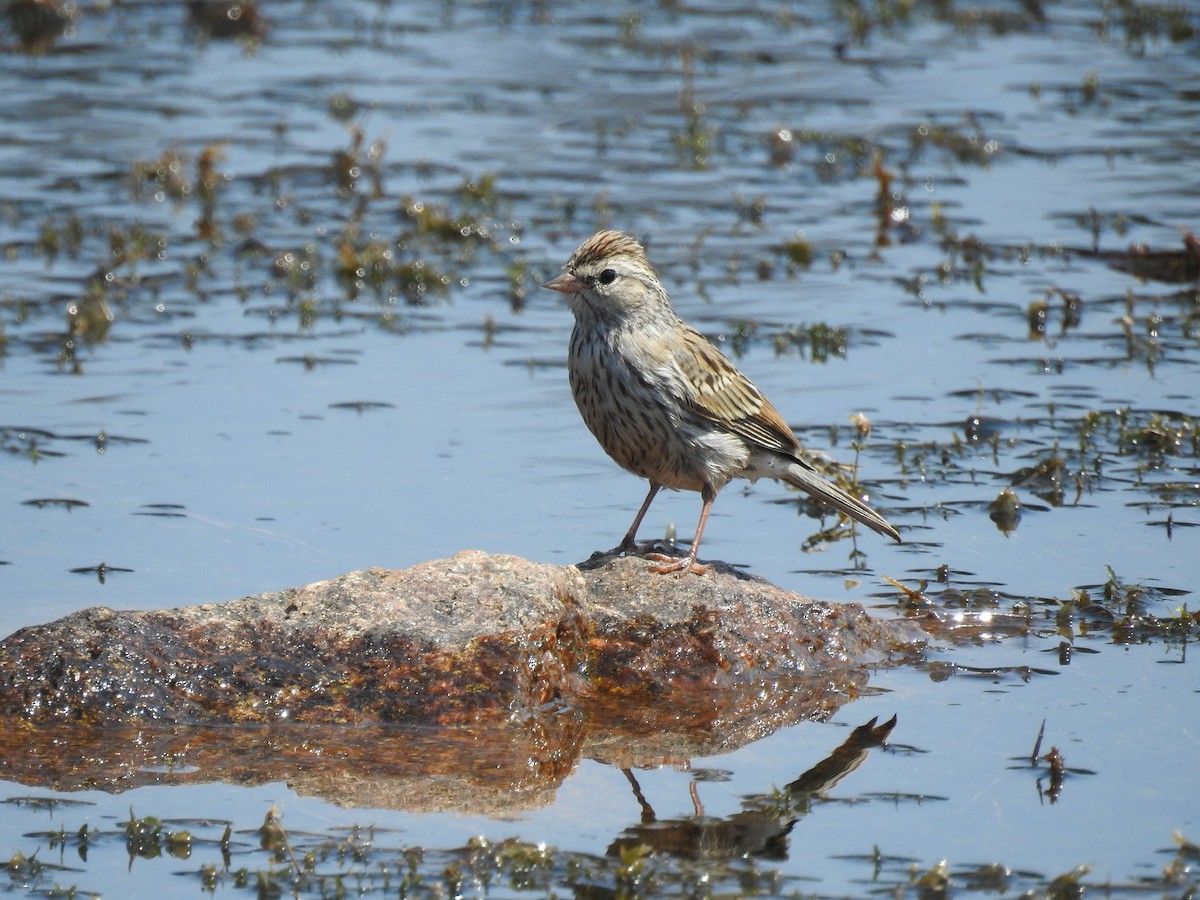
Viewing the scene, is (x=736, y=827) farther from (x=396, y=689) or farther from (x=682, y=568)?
(x=682, y=568)

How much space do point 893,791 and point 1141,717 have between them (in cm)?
118

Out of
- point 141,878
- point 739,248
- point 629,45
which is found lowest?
point 141,878

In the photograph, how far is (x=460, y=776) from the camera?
251 inches

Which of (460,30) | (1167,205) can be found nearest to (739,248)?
(1167,205)

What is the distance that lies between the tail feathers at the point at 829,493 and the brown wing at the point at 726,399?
10 centimetres

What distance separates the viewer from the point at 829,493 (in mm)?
8398

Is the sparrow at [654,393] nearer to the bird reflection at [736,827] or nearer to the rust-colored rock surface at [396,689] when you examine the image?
the rust-colored rock surface at [396,689]

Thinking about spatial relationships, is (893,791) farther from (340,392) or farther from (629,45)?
(629,45)

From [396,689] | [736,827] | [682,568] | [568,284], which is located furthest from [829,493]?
[736,827]

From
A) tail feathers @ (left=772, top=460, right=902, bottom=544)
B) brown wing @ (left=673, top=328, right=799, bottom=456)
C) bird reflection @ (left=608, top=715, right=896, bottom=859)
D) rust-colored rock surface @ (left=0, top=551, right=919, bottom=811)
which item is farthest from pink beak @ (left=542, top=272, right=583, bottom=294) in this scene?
bird reflection @ (left=608, top=715, right=896, bottom=859)

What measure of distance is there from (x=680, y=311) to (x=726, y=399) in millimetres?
4423

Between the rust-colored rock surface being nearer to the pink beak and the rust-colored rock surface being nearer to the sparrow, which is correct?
the sparrow

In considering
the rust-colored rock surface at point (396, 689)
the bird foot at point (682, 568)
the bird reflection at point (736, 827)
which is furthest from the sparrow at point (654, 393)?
the bird reflection at point (736, 827)

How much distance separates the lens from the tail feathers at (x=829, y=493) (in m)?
8.38
